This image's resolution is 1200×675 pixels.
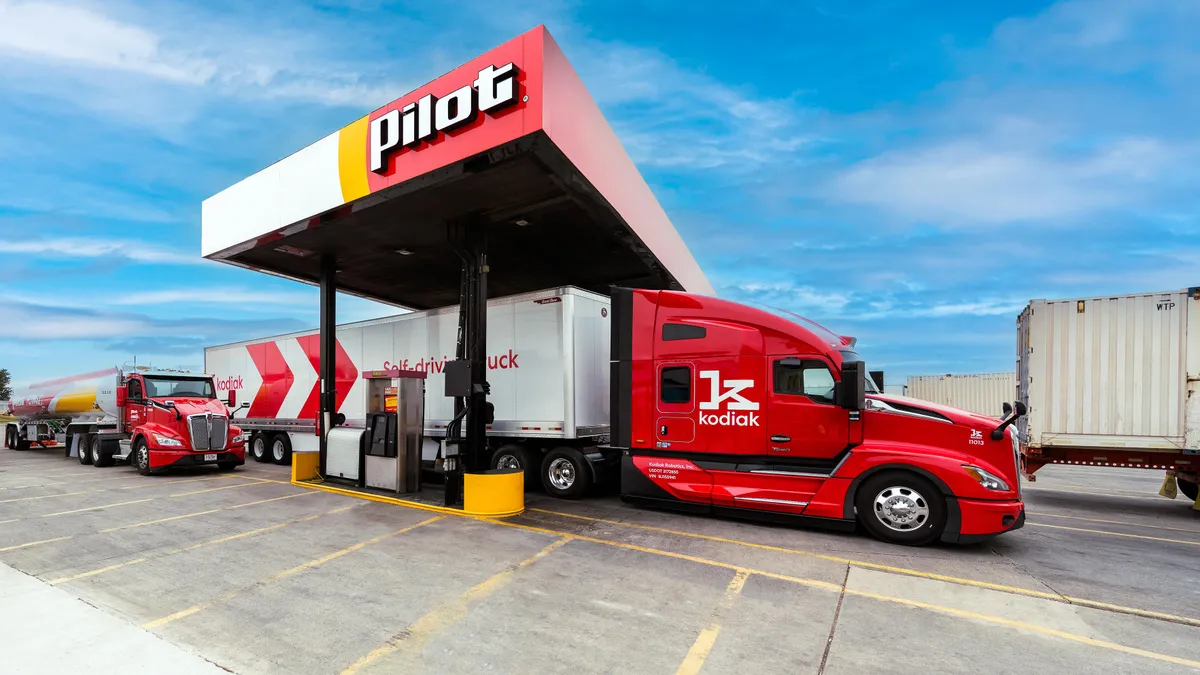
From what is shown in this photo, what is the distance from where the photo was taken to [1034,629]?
13.6 feet

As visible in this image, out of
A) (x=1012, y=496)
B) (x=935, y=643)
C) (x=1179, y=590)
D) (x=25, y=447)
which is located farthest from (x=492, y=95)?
(x=25, y=447)

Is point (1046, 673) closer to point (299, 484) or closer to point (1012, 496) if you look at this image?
point (1012, 496)

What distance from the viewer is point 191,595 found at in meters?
4.67

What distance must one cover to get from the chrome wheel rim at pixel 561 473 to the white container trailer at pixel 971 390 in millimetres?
15822

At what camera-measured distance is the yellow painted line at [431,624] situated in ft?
11.7

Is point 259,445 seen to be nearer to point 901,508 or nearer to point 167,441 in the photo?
point 167,441

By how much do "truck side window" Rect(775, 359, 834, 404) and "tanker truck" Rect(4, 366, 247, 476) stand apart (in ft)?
39.5

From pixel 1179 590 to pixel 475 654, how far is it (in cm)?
634

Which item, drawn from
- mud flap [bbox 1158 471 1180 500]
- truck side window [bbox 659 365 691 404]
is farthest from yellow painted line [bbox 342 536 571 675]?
mud flap [bbox 1158 471 1180 500]

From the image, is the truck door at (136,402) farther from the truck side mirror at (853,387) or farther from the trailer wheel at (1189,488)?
the trailer wheel at (1189,488)

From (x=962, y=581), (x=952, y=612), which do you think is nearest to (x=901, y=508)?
(x=962, y=581)

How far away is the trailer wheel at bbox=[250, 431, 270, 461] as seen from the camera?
14727mm

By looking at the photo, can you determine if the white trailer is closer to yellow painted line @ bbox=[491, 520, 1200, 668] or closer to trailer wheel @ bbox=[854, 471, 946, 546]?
yellow painted line @ bbox=[491, 520, 1200, 668]

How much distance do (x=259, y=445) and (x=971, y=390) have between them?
24.5 m
